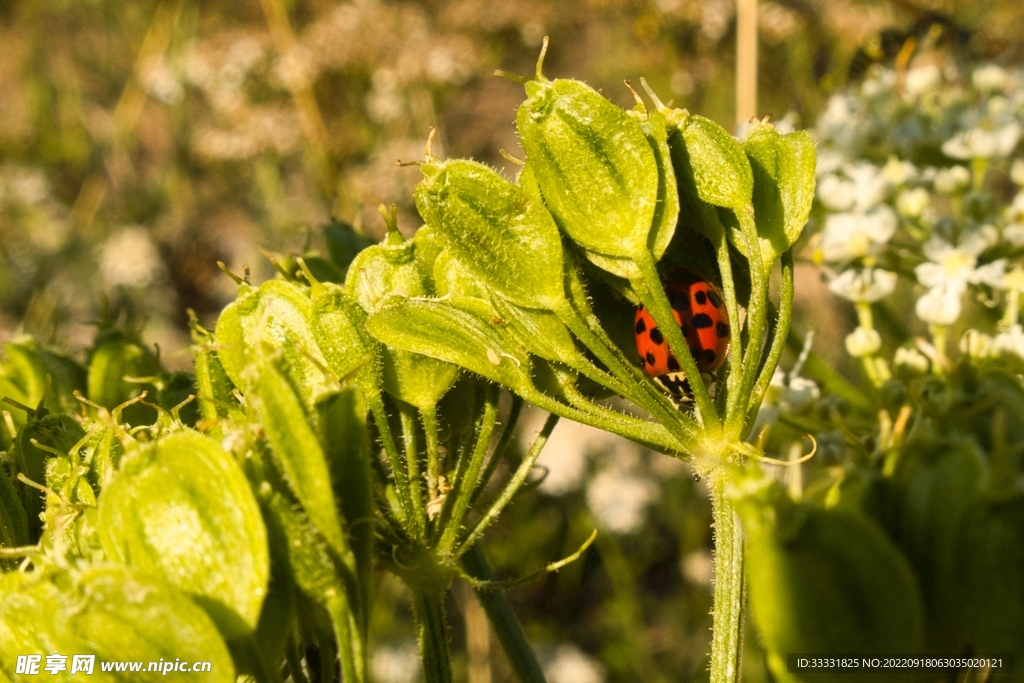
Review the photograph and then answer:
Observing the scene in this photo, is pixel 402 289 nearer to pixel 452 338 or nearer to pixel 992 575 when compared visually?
pixel 452 338

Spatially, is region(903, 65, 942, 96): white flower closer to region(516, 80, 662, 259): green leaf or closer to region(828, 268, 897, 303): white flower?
region(828, 268, 897, 303): white flower

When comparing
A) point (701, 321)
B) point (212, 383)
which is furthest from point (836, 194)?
point (212, 383)

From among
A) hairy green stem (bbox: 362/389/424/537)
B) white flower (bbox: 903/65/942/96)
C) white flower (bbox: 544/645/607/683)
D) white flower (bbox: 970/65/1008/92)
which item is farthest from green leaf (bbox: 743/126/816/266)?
white flower (bbox: 544/645/607/683)

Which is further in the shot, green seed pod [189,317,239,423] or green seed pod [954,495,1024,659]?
green seed pod [189,317,239,423]

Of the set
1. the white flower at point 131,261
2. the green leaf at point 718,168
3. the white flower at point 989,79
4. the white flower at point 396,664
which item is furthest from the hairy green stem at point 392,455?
the white flower at point 131,261

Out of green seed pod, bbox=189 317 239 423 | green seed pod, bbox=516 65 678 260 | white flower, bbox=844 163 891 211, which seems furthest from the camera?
white flower, bbox=844 163 891 211

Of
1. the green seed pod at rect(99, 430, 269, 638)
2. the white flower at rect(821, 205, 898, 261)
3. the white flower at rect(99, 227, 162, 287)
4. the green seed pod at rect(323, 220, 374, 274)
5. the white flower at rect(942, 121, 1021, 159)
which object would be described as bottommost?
the green seed pod at rect(99, 430, 269, 638)

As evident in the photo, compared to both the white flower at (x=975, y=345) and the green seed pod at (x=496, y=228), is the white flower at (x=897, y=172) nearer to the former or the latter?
the white flower at (x=975, y=345)

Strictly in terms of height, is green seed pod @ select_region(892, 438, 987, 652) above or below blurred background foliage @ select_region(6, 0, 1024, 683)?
below
